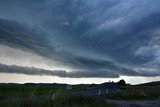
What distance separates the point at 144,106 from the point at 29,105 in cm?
1450

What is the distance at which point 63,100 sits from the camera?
64.2 ft

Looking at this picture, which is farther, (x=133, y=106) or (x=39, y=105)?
(x=133, y=106)

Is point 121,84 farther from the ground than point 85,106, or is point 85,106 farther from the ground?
point 121,84

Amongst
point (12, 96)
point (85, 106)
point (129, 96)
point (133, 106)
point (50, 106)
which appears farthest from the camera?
point (129, 96)

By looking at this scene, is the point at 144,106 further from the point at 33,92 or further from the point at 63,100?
the point at 33,92

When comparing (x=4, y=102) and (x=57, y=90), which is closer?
(x=4, y=102)

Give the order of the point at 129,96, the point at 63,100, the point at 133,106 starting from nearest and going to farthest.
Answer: the point at 63,100
the point at 133,106
the point at 129,96

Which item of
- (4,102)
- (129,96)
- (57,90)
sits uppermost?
(129,96)

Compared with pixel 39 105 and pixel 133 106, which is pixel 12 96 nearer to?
pixel 39 105

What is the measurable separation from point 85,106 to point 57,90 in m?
2.01

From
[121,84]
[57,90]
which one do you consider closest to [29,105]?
[57,90]

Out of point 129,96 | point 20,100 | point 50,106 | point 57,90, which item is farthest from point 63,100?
point 129,96

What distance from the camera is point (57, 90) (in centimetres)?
1852

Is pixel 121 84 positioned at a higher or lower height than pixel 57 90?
higher
